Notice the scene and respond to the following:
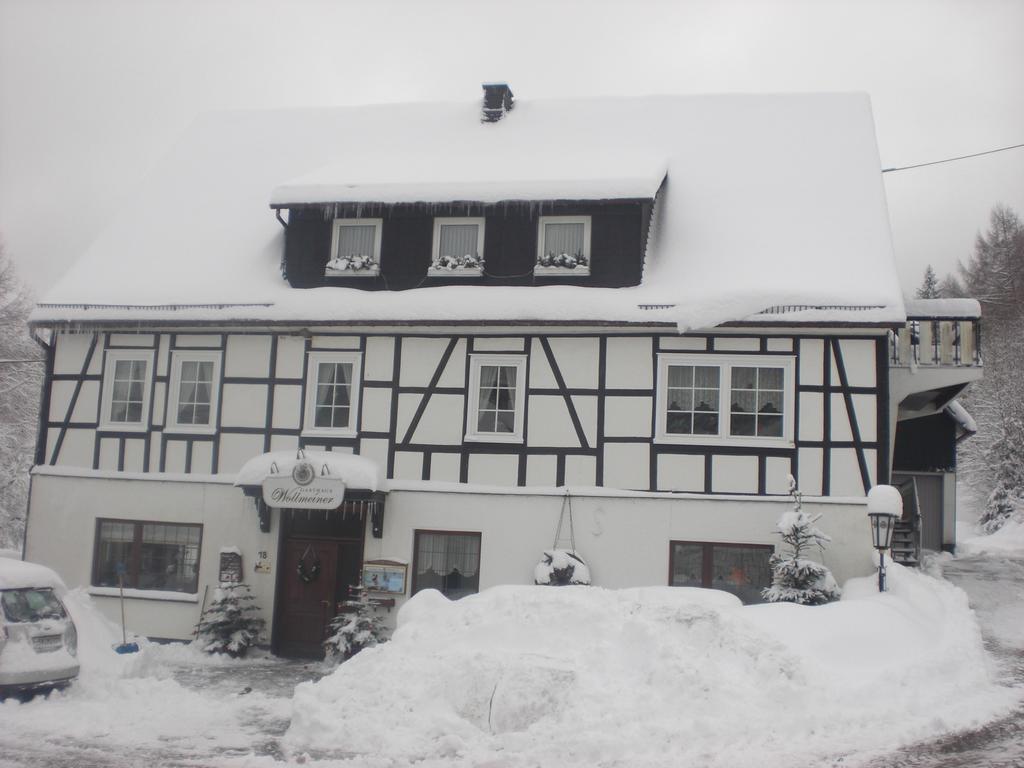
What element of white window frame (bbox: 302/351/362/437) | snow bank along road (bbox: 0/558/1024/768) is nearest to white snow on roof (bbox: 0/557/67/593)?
snow bank along road (bbox: 0/558/1024/768)

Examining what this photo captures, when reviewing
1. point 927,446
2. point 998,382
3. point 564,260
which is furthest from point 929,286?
point 564,260

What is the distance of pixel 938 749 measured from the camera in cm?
913

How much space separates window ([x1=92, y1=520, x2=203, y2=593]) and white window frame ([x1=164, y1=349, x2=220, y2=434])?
1.65 metres

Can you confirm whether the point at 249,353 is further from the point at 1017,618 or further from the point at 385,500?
the point at 1017,618

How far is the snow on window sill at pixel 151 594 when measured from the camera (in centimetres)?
1698

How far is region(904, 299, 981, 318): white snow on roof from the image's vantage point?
1614 cm

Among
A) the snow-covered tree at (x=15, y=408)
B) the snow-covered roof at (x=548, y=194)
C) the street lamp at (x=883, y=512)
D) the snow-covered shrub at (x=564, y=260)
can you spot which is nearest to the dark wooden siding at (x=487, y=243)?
the snow-covered shrub at (x=564, y=260)

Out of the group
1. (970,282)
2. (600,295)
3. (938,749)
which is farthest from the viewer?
(970,282)

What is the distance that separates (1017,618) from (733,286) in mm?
7044

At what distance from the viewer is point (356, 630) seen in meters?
15.3

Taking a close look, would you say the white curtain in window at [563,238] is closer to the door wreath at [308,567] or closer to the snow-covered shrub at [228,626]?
the door wreath at [308,567]

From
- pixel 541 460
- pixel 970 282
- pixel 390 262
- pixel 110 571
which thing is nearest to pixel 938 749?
pixel 541 460

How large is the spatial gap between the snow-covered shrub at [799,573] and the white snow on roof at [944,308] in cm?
404

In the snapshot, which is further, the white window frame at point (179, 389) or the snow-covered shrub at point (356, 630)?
the white window frame at point (179, 389)
